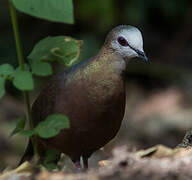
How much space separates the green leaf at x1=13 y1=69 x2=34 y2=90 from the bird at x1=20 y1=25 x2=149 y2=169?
0.75 metres

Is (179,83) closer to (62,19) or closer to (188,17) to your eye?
(188,17)

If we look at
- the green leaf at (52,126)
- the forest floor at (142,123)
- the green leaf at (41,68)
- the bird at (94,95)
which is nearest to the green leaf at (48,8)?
the green leaf at (41,68)

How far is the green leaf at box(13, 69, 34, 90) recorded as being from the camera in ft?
9.57

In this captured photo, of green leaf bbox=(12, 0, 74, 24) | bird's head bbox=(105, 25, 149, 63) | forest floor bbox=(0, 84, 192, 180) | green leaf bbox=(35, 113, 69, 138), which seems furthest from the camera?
forest floor bbox=(0, 84, 192, 180)

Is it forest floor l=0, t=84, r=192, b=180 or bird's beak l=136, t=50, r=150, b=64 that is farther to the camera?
forest floor l=0, t=84, r=192, b=180

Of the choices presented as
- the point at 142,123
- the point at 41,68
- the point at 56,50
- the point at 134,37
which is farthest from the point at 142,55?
the point at 142,123

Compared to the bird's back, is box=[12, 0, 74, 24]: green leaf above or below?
above

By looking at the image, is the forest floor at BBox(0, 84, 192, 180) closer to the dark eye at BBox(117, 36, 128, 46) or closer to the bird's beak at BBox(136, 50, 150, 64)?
the bird's beak at BBox(136, 50, 150, 64)

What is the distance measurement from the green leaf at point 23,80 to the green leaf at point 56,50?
0.18 metres

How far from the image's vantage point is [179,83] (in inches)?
332

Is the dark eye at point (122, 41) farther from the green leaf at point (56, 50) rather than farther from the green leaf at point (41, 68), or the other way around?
the green leaf at point (41, 68)

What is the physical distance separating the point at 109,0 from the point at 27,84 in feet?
16.6

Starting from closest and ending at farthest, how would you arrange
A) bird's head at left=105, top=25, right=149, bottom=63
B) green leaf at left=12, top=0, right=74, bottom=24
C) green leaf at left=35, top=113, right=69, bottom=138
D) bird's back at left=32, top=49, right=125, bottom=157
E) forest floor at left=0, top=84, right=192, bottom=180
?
green leaf at left=12, top=0, right=74, bottom=24 → green leaf at left=35, top=113, right=69, bottom=138 → bird's back at left=32, top=49, right=125, bottom=157 → bird's head at left=105, top=25, right=149, bottom=63 → forest floor at left=0, top=84, right=192, bottom=180

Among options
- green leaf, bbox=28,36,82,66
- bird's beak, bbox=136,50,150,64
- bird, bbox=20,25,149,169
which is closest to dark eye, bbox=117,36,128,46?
bird, bbox=20,25,149,169
